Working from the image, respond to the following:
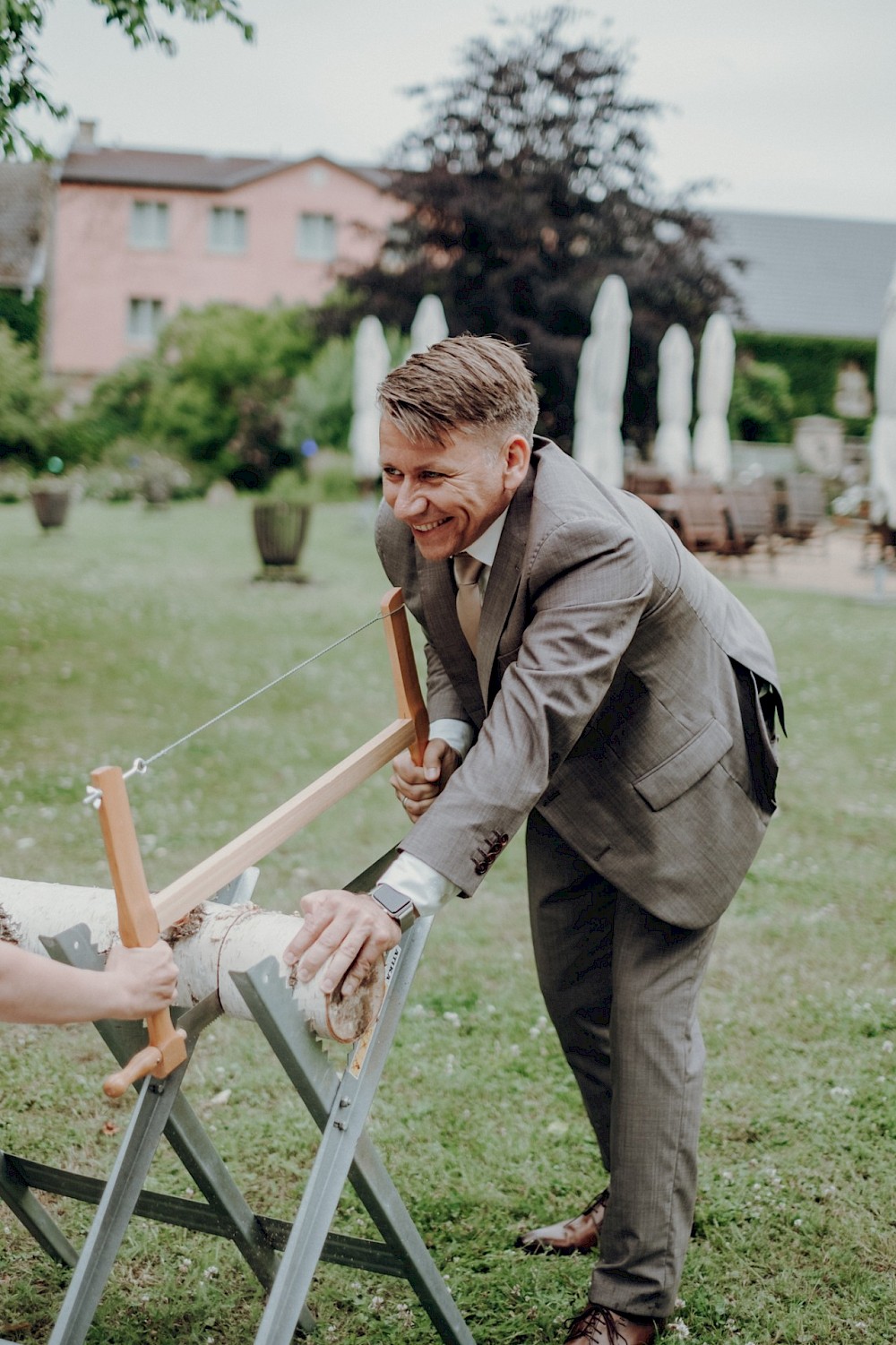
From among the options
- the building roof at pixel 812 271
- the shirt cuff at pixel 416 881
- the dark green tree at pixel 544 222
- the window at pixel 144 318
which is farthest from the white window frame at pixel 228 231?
the shirt cuff at pixel 416 881

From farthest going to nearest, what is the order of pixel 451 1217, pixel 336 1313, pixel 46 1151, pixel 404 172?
pixel 404 172 → pixel 46 1151 → pixel 451 1217 → pixel 336 1313

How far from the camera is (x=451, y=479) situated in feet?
7.02

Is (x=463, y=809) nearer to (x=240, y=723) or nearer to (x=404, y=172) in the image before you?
(x=240, y=723)

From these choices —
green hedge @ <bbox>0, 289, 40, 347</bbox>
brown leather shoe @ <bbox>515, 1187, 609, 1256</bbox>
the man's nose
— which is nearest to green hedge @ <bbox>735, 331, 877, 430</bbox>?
green hedge @ <bbox>0, 289, 40, 347</bbox>

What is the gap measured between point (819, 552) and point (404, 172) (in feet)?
65.5

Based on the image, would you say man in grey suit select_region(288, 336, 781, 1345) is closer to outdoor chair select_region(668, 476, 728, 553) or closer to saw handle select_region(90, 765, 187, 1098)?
saw handle select_region(90, 765, 187, 1098)

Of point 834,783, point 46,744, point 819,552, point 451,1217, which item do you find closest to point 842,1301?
point 451,1217

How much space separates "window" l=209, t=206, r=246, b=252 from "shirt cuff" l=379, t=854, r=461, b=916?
42.4m

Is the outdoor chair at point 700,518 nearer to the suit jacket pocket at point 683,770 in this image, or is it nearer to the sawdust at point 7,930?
the suit jacket pocket at point 683,770

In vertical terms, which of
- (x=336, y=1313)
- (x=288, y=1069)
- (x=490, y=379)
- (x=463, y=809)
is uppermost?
(x=490, y=379)

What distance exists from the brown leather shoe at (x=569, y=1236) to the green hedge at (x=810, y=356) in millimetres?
38110

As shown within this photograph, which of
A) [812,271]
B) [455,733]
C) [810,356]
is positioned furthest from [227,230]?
[455,733]

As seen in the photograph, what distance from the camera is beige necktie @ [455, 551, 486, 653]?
2430 mm

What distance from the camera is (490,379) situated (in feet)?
6.90
